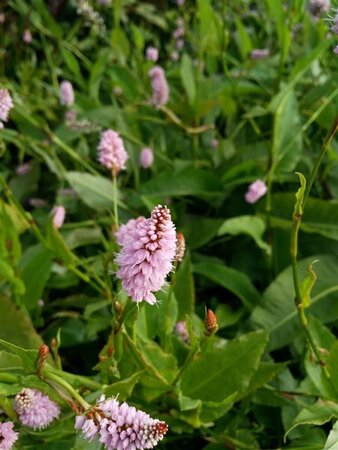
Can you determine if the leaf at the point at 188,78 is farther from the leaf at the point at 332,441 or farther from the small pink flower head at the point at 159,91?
the leaf at the point at 332,441

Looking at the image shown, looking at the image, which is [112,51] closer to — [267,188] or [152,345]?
[267,188]

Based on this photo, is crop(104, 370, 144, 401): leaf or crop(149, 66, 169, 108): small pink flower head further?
crop(149, 66, 169, 108): small pink flower head

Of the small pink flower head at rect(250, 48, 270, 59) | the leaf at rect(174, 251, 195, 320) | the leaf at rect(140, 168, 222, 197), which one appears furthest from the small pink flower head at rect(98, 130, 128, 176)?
the small pink flower head at rect(250, 48, 270, 59)

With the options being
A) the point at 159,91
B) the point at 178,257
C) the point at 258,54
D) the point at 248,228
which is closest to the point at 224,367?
the point at 178,257

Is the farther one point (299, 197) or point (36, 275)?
point (36, 275)

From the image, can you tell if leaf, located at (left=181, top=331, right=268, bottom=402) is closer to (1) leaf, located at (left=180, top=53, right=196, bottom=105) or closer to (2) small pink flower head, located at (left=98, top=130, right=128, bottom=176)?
(2) small pink flower head, located at (left=98, top=130, right=128, bottom=176)

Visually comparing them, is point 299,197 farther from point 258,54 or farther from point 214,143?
point 258,54

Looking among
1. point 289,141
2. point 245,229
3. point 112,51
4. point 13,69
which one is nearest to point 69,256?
point 245,229

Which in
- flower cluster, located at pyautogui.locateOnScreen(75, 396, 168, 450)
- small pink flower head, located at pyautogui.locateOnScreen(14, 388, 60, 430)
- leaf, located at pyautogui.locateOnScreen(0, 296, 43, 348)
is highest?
flower cluster, located at pyautogui.locateOnScreen(75, 396, 168, 450)
